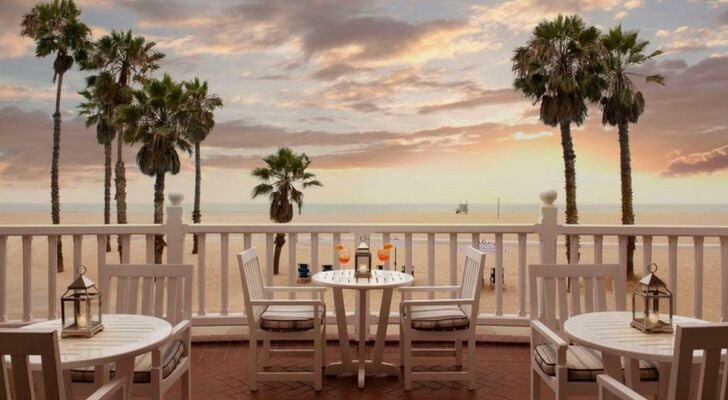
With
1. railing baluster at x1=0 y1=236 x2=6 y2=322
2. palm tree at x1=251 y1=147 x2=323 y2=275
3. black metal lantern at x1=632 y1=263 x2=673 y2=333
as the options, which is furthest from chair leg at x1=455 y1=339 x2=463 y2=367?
palm tree at x1=251 y1=147 x2=323 y2=275

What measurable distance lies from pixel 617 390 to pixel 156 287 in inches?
97.6

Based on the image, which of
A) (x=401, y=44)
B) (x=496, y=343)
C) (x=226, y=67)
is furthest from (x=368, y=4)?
(x=496, y=343)

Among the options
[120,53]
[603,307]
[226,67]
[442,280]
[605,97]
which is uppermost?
[226,67]

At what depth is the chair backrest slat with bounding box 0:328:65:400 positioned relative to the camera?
1.67m

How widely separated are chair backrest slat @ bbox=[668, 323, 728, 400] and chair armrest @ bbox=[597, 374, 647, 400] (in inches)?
6.3

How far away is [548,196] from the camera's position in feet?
15.8

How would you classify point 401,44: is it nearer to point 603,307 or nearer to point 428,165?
point 428,165

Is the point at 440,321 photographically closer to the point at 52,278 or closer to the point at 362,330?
the point at 362,330

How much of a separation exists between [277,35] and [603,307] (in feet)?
153

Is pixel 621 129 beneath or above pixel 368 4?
beneath

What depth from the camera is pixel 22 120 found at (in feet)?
148

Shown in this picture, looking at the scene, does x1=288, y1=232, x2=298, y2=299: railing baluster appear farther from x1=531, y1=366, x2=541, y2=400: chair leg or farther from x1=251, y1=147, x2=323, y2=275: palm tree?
x1=251, y1=147, x2=323, y2=275: palm tree

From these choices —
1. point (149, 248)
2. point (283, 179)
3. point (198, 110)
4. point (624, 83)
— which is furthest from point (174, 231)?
point (198, 110)

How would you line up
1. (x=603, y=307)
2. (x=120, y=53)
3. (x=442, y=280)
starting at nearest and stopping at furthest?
(x=603, y=307) → (x=442, y=280) → (x=120, y=53)
